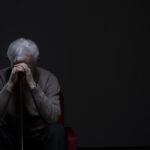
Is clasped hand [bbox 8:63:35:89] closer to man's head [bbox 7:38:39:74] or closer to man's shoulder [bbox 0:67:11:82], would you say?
man's head [bbox 7:38:39:74]

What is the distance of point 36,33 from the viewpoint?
3.75 metres

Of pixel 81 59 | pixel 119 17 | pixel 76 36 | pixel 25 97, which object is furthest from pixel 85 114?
pixel 25 97

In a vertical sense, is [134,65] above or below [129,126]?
above

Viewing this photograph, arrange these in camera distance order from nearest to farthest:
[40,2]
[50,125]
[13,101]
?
[50,125] → [13,101] → [40,2]

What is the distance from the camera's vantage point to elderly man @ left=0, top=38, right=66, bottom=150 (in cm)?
217

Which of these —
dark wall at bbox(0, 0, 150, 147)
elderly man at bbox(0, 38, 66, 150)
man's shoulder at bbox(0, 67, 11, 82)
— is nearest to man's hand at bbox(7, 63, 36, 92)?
elderly man at bbox(0, 38, 66, 150)

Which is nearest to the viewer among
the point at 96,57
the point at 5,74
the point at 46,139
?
the point at 46,139

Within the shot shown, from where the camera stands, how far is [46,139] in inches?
85.0

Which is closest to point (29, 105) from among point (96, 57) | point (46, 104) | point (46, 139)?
point (46, 104)

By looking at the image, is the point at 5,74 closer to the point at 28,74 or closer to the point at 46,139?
the point at 28,74

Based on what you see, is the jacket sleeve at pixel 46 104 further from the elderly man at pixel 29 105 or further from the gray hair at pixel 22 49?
the gray hair at pixel 22 49

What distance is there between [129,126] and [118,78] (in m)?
0.55

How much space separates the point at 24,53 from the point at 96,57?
169 cm

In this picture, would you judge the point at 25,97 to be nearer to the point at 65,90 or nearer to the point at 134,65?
the point at 65,90
